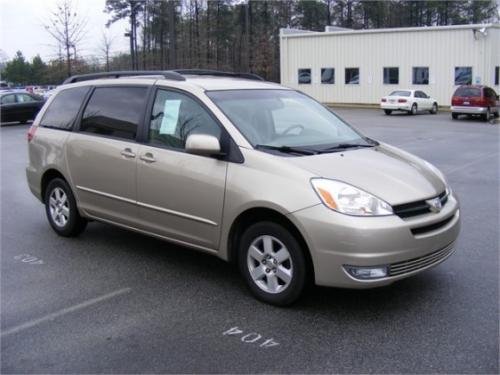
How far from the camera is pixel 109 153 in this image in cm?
584

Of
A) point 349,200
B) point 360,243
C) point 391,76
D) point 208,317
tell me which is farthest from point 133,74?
point 391,76

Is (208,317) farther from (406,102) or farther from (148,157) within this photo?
(406,102)

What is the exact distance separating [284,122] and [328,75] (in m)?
38.1

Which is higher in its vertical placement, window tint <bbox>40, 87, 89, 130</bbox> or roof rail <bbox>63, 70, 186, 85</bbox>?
roof rail <bbox>63, 70, 186, 85</bbox>

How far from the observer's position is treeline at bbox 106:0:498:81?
57125 mm

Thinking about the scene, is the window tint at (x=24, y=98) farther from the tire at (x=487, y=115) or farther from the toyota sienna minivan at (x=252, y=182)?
the toyota sienna minivan at (x=252, y=182)

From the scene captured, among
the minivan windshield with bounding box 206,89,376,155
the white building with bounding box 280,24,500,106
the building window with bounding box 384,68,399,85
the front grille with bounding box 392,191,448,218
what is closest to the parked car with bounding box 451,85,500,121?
the white building with bounding box 280,24,500,106

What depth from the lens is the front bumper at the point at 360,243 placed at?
13.6 feet

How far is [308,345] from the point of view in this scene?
3943 mm

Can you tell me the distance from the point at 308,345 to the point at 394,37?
124 feet

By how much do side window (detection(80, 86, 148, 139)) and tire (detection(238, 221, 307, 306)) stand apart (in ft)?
5.77

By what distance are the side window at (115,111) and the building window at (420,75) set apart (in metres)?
34.5

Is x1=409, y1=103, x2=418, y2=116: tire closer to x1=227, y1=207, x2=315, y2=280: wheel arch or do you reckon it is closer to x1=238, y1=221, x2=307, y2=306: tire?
x1=227, y1=207, x2=315, y2=280: wheel arch

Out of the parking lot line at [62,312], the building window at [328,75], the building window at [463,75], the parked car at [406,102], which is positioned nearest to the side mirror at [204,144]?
the parking lot line at [62,312]
